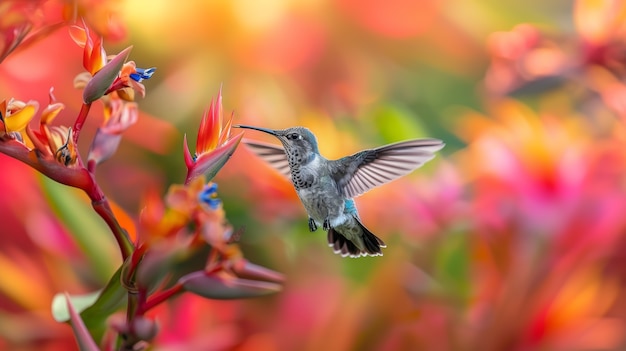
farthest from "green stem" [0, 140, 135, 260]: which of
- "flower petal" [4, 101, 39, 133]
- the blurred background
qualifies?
the blurred background

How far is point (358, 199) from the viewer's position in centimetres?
70

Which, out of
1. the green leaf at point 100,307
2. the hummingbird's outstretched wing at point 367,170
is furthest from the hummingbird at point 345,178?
the green leaf at point 100,307

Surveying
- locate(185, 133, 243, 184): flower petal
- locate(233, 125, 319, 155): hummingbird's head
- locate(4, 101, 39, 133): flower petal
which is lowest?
locate(4, 101, 39, 133): flower petal

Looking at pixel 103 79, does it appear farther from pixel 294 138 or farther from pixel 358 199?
pixel 358 199

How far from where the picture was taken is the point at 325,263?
2.02ft

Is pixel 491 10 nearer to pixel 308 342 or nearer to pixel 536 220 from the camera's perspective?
pixel 536 220

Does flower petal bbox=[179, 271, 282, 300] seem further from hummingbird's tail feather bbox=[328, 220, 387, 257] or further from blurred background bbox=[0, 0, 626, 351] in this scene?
blurred background bbox=[0, 0, 626, 351]

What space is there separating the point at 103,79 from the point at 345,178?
0.62ft

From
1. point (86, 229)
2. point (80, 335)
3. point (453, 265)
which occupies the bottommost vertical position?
point (80, 335)

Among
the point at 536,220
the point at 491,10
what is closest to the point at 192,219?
the point at 536,220

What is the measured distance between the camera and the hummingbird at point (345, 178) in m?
0.38

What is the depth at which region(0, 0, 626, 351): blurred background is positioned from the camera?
2.02 feet

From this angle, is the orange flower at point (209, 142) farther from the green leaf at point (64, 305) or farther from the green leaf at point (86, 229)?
the green leaf at point (86, 229)

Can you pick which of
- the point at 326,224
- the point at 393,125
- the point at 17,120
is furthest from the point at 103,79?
the point at 393,125
